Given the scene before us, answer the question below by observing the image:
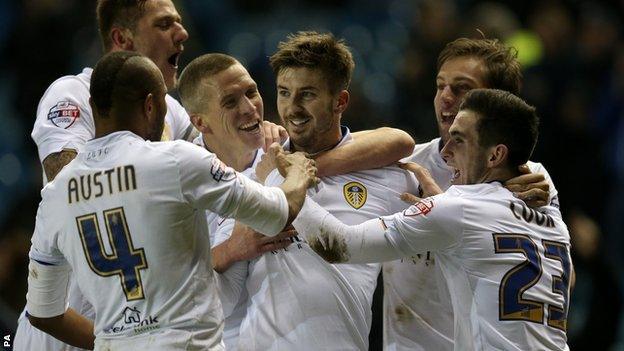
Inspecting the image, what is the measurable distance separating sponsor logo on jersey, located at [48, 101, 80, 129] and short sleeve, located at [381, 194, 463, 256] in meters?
2.10

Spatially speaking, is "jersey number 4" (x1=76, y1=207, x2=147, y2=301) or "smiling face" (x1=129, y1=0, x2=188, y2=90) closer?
"jersey number 4" (x1=76, y1=207, x2=147, y2=301)

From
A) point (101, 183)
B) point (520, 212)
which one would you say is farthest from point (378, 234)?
point (101, 183)

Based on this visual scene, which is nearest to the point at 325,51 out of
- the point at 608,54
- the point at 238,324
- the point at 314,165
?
the point at 314,165

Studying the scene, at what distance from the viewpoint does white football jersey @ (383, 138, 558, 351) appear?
6.41 m

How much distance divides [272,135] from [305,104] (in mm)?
543

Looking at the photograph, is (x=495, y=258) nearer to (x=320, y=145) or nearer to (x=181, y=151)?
(x=320, y=145)

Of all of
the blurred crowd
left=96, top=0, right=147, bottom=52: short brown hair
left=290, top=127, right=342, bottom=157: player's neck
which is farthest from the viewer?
the blurred crowd

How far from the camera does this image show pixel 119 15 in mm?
7199

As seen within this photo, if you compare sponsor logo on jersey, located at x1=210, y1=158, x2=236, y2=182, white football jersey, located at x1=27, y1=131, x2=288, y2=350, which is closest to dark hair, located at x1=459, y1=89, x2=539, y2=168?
white football jersey, located at x1=27, y1=131, x2=288, y2=350

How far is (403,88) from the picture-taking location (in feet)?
36.7

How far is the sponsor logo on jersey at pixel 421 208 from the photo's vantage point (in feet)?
18.2

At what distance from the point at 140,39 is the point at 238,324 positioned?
219cm

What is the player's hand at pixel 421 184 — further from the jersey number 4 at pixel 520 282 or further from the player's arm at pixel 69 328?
the player's arm at pixel 69 328

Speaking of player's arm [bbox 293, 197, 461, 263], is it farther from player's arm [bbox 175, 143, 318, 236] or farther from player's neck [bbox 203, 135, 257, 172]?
player's neck [bbox 203, 135, 257, 172]
